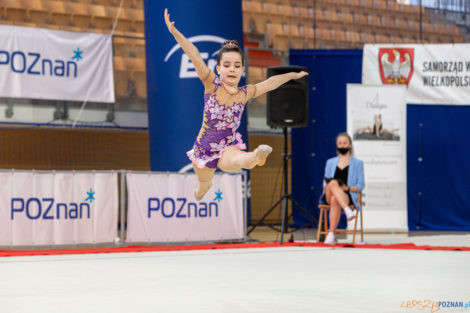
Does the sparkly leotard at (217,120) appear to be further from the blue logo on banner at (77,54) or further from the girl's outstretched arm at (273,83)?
the blue logo on banner at (77,54)

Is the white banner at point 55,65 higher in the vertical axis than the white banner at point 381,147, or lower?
higher

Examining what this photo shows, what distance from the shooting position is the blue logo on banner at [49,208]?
23.5 ft

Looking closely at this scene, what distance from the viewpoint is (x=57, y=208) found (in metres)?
7.32

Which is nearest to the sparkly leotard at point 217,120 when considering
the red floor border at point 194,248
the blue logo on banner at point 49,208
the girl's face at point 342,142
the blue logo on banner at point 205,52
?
the red floor border at point 194,248

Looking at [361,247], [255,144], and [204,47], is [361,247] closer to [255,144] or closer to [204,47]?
[204,47]

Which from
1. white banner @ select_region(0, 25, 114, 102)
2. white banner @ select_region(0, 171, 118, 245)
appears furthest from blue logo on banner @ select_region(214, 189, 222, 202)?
white banner @ select_region(0, 25, 114, 102)

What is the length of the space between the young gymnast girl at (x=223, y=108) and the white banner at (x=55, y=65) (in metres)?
5.85

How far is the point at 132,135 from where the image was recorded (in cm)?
1127

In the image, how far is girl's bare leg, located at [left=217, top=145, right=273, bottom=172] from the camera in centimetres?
353

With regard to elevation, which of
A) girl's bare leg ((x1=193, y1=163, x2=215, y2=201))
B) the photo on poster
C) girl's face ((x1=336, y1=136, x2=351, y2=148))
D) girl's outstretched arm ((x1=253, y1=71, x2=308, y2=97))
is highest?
girl's outstretched arm ((x1=253, y1=71, x2=308, y2=97))

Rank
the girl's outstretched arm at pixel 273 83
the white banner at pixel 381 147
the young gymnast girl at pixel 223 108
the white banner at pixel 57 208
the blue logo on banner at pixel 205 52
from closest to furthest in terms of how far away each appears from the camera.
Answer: the young gymnast girl at pixel 223 108
the girl's outstretched arm at pixel 273 83
the white banner at pixel 57 208
the blue logo on banner at pixel 205 52
the white banner at pixel 381 147

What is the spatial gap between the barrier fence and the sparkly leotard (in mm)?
3773

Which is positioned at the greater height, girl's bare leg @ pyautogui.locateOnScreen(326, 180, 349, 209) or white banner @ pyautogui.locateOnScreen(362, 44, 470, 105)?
white banner @ pyautogui.locateOnScreen(362, 44, 470, 105)

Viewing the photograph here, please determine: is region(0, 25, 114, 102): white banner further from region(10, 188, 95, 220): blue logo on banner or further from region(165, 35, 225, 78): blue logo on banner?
region(10, 188, 95, 220): blue logo on banner
